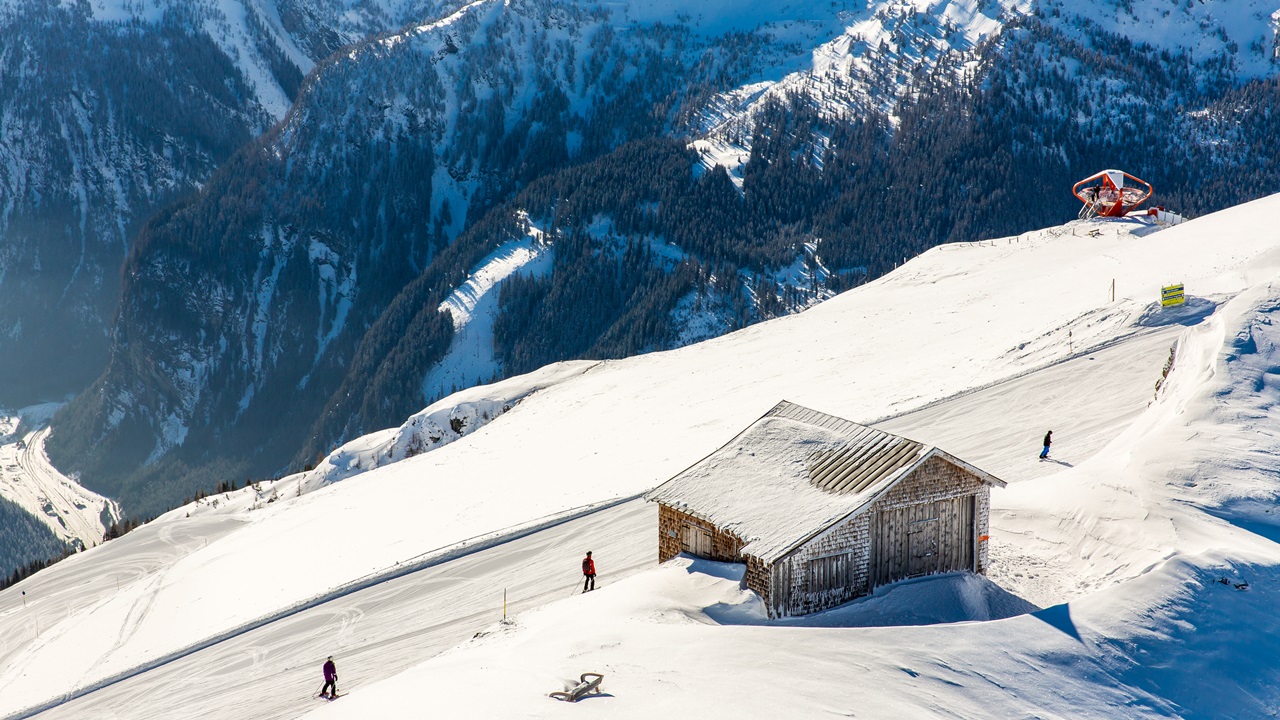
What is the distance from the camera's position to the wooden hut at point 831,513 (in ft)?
74.5

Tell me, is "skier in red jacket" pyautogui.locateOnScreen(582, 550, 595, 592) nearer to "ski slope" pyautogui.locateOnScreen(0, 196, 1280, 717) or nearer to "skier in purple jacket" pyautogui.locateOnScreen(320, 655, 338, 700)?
"ski slope" pyautogui.locateOnScreen(0, 196, 1280, 717)

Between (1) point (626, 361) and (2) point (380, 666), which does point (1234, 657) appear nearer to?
(2) point (380, 666)

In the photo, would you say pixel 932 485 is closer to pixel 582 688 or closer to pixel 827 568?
pixel 827 568

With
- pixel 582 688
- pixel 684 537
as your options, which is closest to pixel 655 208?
pixel 684 537

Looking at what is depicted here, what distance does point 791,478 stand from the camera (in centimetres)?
2498

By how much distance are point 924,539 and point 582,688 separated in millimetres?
9907

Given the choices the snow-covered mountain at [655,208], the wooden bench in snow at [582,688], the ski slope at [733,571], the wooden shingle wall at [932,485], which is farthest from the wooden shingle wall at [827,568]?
the snow-covered mountain at [655,208]

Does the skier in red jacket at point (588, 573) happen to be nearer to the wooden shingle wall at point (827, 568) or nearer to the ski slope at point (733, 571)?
the ski slope at point (733, 571)

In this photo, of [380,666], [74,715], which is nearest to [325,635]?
[380,666]

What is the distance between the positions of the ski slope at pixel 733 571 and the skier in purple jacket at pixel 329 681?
552 millimetres

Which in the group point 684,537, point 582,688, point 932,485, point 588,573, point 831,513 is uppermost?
point 932,485

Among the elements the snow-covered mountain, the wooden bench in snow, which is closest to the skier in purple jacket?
the wooden bench in snow

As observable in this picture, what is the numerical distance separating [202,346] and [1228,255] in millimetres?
176873

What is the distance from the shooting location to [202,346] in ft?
627
